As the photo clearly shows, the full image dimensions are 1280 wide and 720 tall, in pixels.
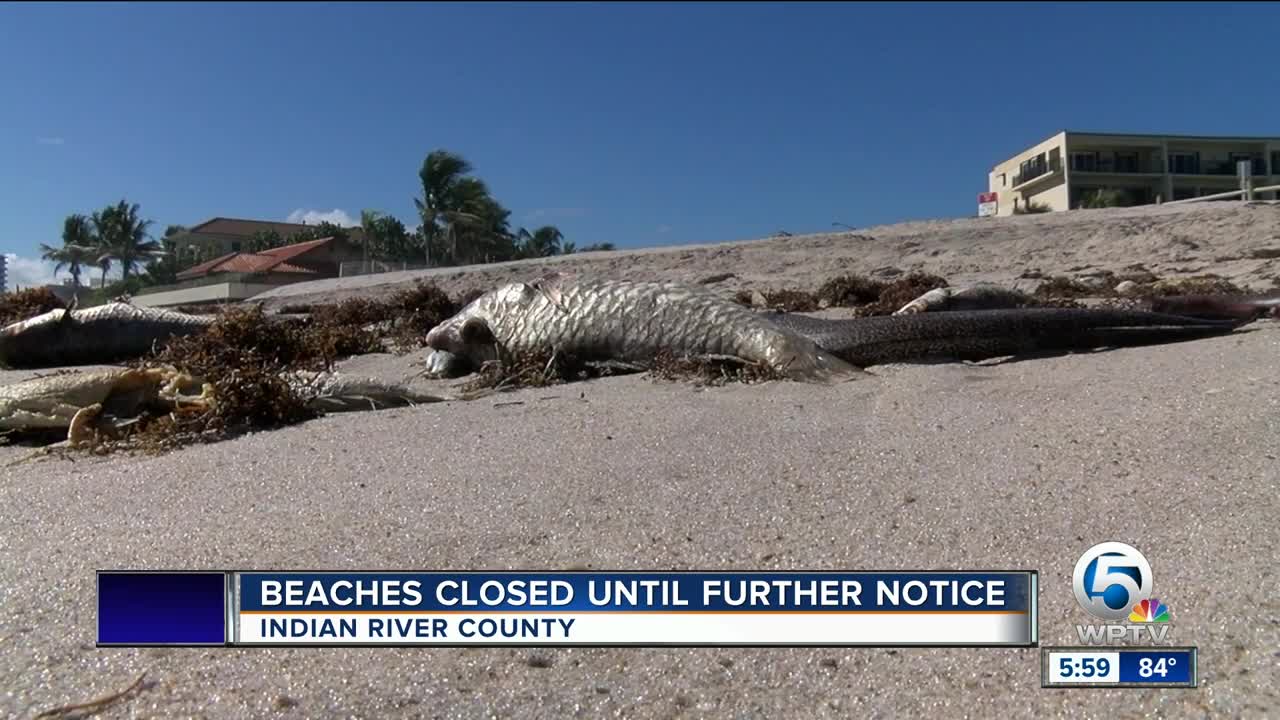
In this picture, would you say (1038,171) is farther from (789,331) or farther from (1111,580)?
(1111,580)

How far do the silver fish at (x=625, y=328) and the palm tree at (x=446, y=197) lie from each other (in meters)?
41.8

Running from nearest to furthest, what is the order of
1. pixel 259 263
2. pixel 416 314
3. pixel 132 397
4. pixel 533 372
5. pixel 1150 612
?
1. pixel 1150 612
2. pixel 132 397
3. pixel 533 372
4. pixel 416 314
5. pixel 259 263

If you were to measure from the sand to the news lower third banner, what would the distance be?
0.16 ft

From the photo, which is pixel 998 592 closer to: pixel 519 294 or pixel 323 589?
pixel 323 589

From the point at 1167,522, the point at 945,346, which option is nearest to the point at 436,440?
the point at 1167,522

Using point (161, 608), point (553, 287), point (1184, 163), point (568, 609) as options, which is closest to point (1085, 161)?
point (1184, 163)

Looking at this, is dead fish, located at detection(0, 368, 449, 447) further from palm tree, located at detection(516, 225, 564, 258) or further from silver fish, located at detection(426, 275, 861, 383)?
palm tree, located at detection(516, 225, 564, 258)

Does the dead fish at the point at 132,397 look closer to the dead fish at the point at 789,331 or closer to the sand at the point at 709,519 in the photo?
the sand at the point at 709,519

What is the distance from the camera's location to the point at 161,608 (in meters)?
1.75

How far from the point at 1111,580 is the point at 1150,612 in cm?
9

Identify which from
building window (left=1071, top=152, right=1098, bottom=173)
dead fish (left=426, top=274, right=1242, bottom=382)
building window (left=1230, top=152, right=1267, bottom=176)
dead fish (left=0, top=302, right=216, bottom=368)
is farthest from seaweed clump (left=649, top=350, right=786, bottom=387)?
building window (left=1230, top=152, right=1267, bottom=176)

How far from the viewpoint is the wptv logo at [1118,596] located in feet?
5.10

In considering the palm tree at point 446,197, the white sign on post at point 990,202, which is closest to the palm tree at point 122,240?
the palm tree at point 446,197

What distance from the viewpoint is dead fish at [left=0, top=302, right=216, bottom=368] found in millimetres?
7328
